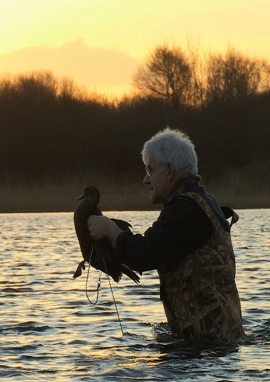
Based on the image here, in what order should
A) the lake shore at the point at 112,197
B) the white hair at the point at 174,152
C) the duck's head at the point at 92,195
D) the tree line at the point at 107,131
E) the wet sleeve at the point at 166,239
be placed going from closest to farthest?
the wet sleeve at the point at 166,239 → the white hair at the point at 174,152 → the duck's head at the point at 92,195 → the lake shore at the point at 112,197 → the tree line at the point at 107,131

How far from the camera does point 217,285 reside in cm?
670

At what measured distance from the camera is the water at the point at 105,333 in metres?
6.73

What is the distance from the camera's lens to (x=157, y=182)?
6.62 metres

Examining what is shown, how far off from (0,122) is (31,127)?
5.04 feet

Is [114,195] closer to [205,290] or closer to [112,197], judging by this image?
[112,197]

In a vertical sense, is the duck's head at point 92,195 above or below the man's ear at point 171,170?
below


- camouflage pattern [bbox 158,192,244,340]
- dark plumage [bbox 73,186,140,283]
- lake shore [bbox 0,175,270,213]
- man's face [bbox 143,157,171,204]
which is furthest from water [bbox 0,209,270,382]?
lake shore [bbox 0,175,270,213]

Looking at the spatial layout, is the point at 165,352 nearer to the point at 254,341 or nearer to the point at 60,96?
the point at 254,341

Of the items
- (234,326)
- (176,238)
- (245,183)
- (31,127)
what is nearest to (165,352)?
(234,326)

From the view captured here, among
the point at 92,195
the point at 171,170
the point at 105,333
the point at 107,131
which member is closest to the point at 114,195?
the point at 107,131

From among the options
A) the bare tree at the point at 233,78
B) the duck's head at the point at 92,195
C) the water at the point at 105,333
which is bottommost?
the water at the point at 105,333

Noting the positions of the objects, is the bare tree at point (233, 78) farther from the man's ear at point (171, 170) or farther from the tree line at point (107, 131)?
the man's ear at point (171, 170)

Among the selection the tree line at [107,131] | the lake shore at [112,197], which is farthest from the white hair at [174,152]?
the tree line at [107,131]

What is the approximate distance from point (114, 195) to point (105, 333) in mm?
23792
